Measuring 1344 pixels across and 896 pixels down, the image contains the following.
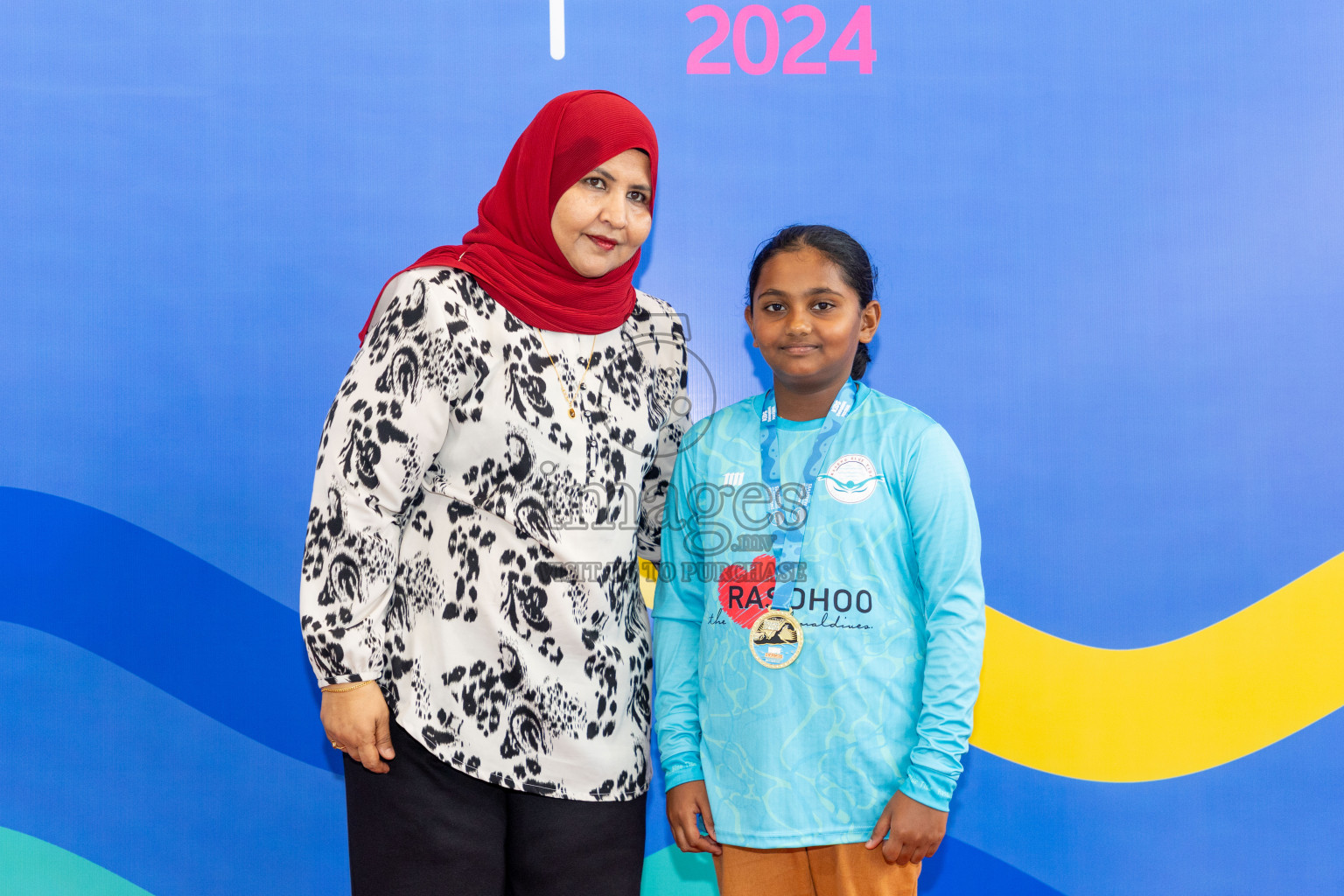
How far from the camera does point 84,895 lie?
2.13m

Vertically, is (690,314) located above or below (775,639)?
above

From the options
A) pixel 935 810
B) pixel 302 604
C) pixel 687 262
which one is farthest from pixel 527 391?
pixel 687 262

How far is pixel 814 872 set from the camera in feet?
4.64

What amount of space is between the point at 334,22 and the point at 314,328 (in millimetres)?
688

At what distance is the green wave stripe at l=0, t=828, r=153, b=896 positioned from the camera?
2.12 meters

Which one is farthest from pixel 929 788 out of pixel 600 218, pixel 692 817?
pixel 600 218

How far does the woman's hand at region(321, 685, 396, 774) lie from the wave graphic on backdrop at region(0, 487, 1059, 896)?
37.9 inches

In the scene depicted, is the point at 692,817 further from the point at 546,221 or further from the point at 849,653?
the point at 546,221

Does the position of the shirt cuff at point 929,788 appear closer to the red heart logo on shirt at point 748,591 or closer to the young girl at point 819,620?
the young girl at point 819,620

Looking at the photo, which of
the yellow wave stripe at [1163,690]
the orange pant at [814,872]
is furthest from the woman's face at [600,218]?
the yellow wave stripe at [1163,690]

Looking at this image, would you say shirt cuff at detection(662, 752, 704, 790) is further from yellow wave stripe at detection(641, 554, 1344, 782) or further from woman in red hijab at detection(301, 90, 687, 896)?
yellow wave stripe at detection(641, 554, 1344, 782)

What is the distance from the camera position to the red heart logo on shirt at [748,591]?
1.43 metres

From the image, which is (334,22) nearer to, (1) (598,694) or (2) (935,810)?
(1) (598,694)

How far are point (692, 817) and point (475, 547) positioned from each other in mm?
539
